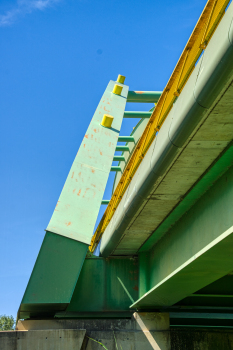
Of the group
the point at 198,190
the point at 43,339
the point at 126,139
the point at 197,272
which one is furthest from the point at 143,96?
the point at 197,272

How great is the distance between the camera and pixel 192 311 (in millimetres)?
12148

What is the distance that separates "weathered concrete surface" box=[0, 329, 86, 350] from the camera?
9703mm

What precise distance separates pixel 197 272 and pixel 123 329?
4.35m

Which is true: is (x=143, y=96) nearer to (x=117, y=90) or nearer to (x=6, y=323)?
(x=117, y=90)

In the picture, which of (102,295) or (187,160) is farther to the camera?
(102,295)

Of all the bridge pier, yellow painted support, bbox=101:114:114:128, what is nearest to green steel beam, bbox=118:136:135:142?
yellow painted support, bbox=101:114:114:128

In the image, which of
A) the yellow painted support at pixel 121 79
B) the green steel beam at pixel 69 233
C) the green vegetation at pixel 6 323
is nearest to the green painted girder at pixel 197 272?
the green steel beam at pixel 69 233

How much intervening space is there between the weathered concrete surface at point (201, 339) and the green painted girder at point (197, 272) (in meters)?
1.16

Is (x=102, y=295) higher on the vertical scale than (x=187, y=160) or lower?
lower

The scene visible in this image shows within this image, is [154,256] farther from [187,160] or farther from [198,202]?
[187,160]

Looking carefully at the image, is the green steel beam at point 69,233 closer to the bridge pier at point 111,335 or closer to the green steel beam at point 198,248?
the bridge pier at point 111,335

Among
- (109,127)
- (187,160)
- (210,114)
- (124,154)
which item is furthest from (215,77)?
(124,154)

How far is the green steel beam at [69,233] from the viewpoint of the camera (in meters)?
9.98

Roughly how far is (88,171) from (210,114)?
271 inches
